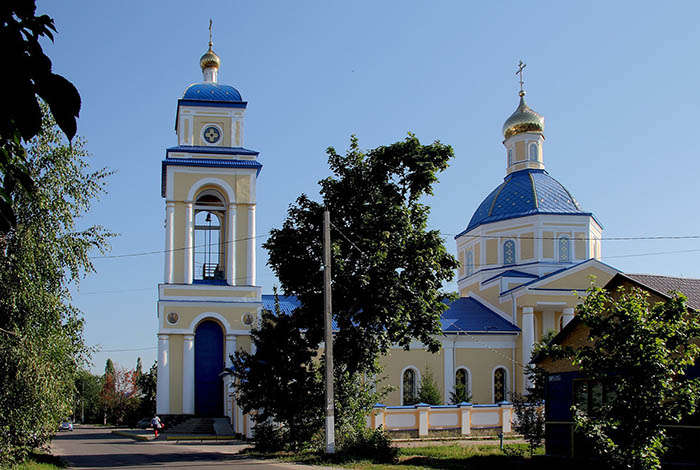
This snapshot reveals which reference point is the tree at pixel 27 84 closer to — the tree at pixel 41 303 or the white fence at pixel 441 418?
the tree at pixel 41 303

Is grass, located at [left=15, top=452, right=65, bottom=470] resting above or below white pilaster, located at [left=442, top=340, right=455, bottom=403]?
below

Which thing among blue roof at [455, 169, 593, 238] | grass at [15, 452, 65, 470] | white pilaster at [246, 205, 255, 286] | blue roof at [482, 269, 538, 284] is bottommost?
grass at [15, 452, 65, 470]

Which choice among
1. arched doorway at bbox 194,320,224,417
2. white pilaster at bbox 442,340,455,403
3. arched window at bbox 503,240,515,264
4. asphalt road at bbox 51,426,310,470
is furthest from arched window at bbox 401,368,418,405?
asphalt road at bbox 51,426,310,470

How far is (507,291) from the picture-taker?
140 feet

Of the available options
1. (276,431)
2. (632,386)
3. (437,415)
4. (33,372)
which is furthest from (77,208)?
(437,415)

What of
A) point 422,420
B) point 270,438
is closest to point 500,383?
point 422,420

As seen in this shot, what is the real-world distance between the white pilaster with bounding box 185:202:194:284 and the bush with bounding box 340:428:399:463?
17.8 m

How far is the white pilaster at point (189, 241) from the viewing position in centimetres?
3688


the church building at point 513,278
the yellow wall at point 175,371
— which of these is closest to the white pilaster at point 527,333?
the church building at point 513,278

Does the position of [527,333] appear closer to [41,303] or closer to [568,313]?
[568,313]

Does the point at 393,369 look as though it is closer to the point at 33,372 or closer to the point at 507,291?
the point at 507,291

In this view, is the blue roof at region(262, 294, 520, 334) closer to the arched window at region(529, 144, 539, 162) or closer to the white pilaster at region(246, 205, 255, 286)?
the white pilaster at region(246, 205, 255, 286)

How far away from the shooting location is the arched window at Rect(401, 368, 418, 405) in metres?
40.3

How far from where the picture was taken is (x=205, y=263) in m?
38.1
